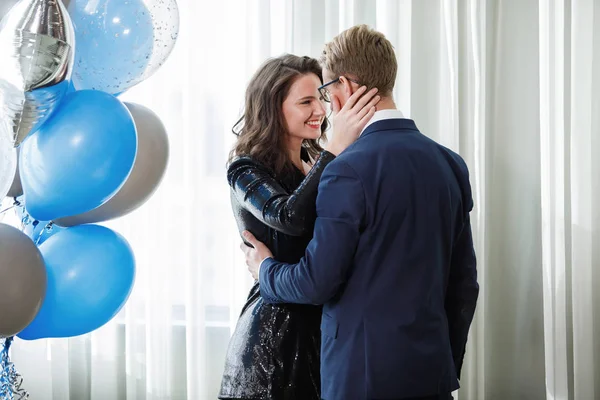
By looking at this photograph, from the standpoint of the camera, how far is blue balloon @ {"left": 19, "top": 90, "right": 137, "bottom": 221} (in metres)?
1.43

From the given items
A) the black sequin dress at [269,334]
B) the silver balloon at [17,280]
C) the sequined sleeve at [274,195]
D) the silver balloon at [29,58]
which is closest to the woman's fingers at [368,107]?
the sequined sleeve at [274,195]

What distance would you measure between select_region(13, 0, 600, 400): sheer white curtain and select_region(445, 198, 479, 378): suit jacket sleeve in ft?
4.64

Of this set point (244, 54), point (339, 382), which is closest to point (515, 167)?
point (244, 54)

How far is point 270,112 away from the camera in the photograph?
1815 mm

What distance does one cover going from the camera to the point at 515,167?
3.01 m

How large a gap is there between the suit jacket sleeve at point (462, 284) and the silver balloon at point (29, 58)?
93 cm

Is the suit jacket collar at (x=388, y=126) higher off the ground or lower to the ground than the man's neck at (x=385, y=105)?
lower

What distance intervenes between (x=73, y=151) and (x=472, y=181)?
6.39ft

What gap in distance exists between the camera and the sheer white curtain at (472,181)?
2906 millimetres

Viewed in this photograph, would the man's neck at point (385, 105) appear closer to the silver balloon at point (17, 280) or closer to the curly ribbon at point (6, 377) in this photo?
the silver balloon at point (17, 280)

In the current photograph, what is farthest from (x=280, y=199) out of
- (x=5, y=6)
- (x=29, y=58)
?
(x=5, y=6)

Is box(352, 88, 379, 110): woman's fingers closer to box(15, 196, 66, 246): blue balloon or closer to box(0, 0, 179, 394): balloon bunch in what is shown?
box(0, 0, 179, 394): balloon bunch

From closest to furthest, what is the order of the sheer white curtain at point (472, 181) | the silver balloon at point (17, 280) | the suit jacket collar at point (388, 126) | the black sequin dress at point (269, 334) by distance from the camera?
the silver balloon at point (17, 280) < the suit jacket collar at point (388, 126) < the black sequin dress at point (269, 334) < the sheer white curtain at point (472, 181)

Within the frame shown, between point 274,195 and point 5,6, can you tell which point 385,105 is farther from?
point 5,6
